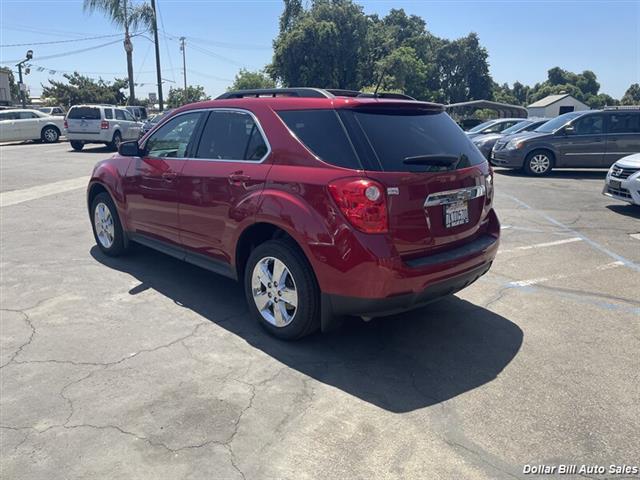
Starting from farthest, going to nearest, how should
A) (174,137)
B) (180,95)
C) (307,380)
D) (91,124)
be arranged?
(180,95) < (91,124) < (174,137) < (307,380)

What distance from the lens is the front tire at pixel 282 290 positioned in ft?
11.5

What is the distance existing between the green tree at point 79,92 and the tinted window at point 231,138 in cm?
5782

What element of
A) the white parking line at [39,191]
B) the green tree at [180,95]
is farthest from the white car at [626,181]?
the green tree at [180,95]

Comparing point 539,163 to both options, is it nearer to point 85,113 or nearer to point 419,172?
point 419,172

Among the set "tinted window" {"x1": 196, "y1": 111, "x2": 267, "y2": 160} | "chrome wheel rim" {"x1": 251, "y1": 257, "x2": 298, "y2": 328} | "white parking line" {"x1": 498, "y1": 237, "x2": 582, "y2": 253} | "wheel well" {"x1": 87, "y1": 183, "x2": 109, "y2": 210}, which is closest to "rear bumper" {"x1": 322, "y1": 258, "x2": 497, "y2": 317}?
"chrome wheel rim" {"x1": 251, "y1": 257, "x2": 298, "y2": 328}

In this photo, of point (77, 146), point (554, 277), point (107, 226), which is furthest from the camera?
point (77, 146)

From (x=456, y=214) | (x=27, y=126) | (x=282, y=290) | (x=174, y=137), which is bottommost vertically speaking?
(x=282, y=290)

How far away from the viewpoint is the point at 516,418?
287 cm

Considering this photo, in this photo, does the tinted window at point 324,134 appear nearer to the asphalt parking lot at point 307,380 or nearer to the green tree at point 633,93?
the asphalt parking lot at point 307,380

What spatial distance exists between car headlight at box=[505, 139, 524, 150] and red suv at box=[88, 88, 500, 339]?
10.1 m

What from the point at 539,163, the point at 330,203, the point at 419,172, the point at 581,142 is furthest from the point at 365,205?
the point at 581,142

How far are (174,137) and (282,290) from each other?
211cm

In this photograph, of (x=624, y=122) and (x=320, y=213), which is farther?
(x=624, y=122)

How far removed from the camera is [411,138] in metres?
3.56
